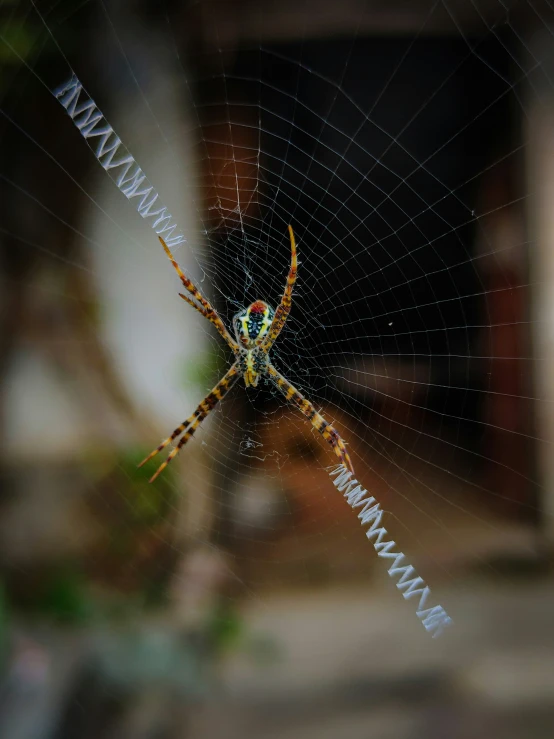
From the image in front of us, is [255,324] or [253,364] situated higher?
[255,324]

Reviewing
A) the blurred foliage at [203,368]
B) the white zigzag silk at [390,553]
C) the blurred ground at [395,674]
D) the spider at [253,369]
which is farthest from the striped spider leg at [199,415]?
the blurred ground at [395,674]

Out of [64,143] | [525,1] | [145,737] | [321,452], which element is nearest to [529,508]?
[321,452]

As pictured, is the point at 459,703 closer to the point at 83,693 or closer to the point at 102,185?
the point at 83,693

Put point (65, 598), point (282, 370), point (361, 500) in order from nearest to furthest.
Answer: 1. point (282, 370)
2. point (361, 500)
3. point (65, 598)

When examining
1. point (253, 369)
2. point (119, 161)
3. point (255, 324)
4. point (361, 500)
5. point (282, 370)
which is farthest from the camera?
point (119, 161)

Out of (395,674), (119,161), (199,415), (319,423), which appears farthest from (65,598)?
(119,161)

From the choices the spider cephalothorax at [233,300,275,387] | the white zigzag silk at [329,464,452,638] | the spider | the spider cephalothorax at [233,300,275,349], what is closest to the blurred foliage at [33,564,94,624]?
the spider

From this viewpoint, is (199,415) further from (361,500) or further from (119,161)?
(119,161)

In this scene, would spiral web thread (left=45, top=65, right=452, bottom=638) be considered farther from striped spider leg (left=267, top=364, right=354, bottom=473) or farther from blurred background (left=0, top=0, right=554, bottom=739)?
striped spider leg (left=267, top=364, right=354, bottom=473)

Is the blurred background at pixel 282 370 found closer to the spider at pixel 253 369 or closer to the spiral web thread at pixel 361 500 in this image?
the spiral web thread at pixel 361 500
